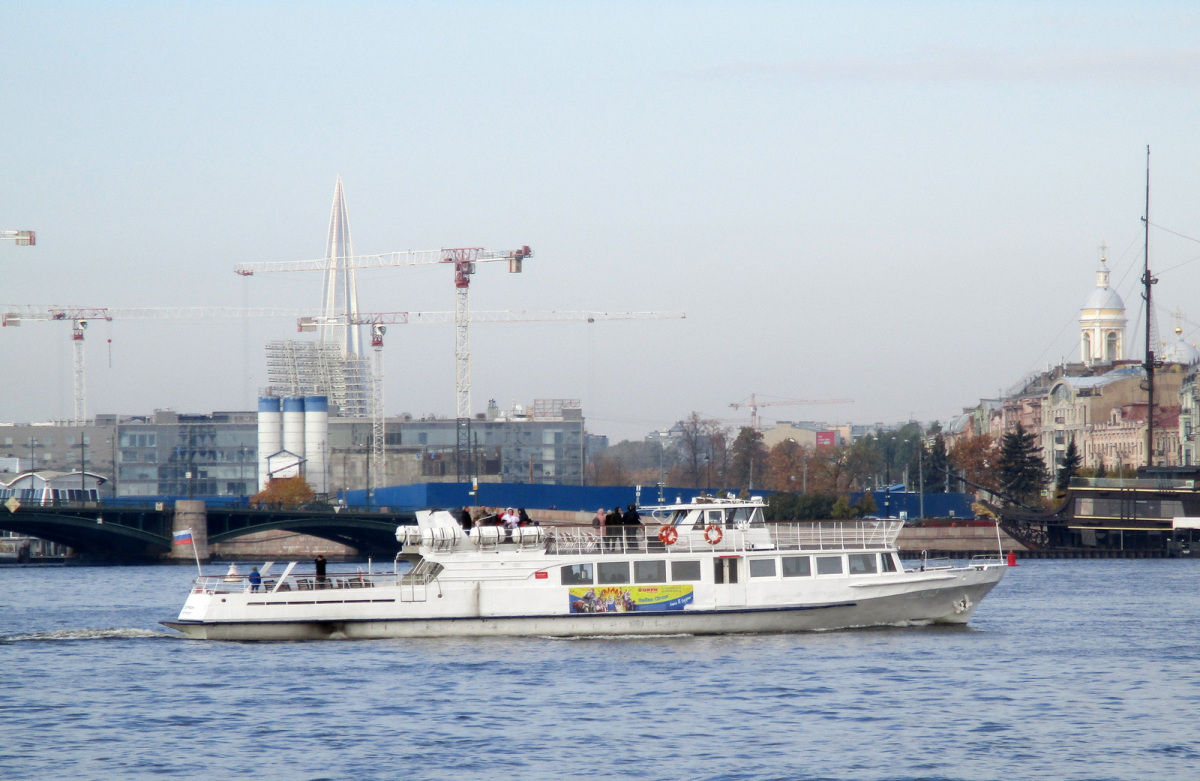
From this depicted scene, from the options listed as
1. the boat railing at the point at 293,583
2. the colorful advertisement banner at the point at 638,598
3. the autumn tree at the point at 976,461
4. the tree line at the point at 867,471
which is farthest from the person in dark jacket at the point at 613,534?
the autumn tree at the point at 976,461

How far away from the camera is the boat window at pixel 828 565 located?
4194cm

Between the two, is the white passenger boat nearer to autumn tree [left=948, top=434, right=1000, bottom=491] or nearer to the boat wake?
the boat wake

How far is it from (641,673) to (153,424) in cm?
14855

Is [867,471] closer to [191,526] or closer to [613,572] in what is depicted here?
[191,526]

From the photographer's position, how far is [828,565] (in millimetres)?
42031

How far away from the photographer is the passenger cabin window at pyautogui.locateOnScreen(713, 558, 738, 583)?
4144cm

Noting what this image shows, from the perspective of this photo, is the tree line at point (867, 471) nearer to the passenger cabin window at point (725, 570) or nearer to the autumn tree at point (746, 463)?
the autumn tree at point (746, 463)

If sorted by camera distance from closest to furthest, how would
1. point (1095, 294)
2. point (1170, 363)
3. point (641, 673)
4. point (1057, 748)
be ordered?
point (1057, 748), point (641, 673), point (1170, 363), point (1095, 294)

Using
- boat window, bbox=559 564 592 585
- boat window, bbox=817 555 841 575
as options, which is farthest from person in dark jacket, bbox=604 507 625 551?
boat window, bbox=817 555 841 575

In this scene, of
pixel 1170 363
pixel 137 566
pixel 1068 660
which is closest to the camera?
pixel 1068 660

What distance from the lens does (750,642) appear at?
40.3 m

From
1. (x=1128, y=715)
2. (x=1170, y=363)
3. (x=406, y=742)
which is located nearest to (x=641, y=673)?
(x=406, y=742)

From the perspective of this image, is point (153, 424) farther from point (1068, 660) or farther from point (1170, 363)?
point (1068, 660)

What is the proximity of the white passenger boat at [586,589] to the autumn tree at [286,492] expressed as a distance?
102882mm
